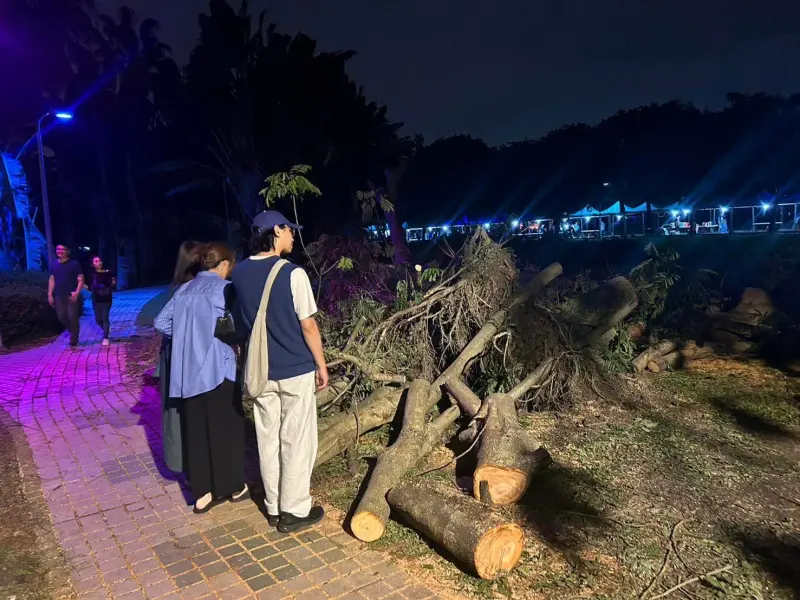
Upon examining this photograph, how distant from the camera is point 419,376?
5727 mm

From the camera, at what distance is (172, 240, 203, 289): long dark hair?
3.84m

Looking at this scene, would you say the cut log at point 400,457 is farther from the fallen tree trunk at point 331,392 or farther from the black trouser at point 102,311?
the black trouser at point 102,311

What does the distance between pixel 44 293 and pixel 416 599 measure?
39.7ft

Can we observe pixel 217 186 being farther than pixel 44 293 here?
Yes

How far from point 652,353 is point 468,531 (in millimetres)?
5255

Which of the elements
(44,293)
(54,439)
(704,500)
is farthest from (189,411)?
(44,293)

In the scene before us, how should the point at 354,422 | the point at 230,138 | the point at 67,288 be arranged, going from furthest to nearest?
the point at 230,138 → the point at 67,288 → the point at 354,422

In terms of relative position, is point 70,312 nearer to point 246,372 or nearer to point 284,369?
point 246,372

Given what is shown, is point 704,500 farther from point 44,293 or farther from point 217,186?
point 217,186

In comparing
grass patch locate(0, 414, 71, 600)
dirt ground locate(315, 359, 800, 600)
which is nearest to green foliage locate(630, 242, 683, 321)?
dirt ground locate(315, 359, 800, 600)

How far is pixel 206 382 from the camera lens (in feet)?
11.6

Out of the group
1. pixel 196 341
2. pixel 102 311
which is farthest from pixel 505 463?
pixel 102 311

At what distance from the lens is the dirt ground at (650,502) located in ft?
9.65

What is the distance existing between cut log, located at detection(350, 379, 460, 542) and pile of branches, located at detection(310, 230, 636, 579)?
0.04 feet
